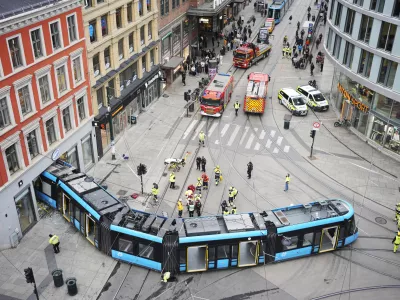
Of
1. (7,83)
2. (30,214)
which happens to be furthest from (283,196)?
(7,83)

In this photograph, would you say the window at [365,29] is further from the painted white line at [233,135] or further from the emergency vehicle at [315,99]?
the painted white line at [233,135]

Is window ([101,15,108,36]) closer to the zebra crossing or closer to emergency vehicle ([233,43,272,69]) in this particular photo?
the zebra crossing

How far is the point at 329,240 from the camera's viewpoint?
28422 millimetres

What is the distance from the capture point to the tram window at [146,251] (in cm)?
2618

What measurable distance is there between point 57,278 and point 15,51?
1389cm

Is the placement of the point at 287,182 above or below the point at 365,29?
below

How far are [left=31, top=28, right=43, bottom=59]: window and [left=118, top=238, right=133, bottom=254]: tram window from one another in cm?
1325

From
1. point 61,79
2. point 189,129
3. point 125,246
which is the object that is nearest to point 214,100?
point 189,129

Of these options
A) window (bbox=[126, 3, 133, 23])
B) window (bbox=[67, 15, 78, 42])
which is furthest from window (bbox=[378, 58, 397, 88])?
window (bbox=[67, 15, 78, 42])

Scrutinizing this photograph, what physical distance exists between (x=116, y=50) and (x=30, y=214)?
1718cm

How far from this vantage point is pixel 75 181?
30812 millimetres

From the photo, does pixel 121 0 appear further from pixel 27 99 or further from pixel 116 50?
pixel 27 99

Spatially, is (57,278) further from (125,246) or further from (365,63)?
(365,63)

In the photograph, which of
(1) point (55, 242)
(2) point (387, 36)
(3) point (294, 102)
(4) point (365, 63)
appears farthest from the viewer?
(3) point (294, 102)
